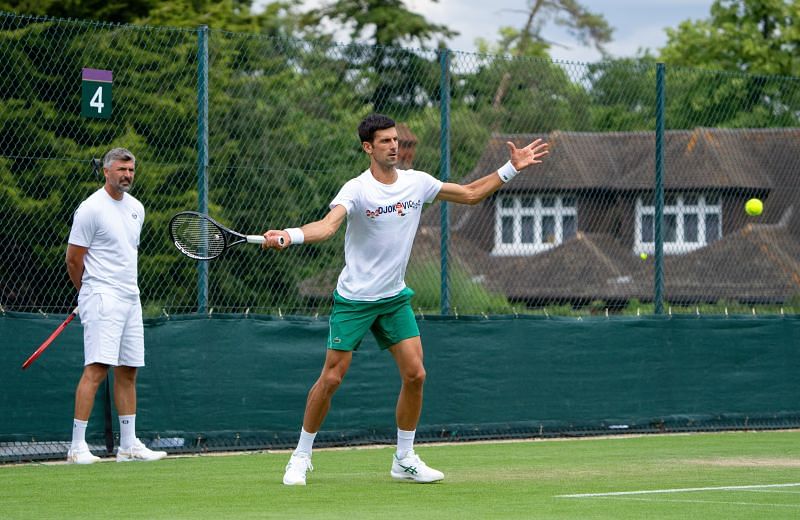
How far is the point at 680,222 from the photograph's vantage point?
523 inches

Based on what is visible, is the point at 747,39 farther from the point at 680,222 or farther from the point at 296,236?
the point at 296,236

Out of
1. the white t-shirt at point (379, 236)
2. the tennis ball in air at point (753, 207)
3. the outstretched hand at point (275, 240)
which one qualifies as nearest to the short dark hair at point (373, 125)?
the white t-shirt at point (379, 236)

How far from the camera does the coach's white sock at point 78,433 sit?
29.8ft

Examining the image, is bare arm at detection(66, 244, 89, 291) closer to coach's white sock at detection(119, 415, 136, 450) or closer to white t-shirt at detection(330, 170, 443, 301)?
coach's white sock at detection(119, 415, 136, 450)

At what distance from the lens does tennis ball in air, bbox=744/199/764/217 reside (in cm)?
1323

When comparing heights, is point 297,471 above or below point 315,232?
below

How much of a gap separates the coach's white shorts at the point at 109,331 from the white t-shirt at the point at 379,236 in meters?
1.88

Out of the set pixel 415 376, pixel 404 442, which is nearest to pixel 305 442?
pixel 404 442

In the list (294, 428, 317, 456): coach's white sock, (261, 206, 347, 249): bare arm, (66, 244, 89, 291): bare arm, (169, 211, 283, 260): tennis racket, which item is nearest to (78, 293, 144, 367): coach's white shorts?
(66, 244, 89, 291): bare arm

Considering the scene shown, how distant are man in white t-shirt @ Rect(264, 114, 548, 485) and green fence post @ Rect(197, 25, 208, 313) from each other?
9.07ft

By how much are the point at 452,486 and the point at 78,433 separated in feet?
8.89

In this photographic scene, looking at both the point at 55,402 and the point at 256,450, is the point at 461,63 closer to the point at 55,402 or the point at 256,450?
the point at 256,450

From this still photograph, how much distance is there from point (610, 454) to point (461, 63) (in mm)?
3375

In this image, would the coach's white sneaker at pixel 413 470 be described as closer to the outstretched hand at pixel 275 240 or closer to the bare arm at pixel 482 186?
the bare arm at pixel 482 186
